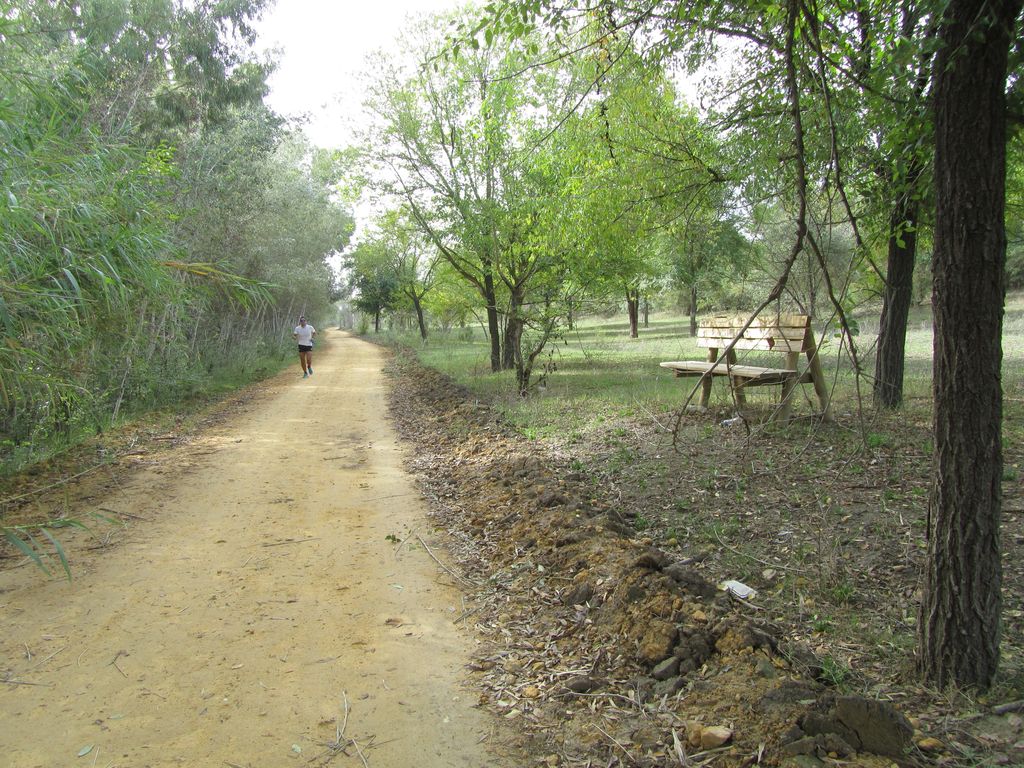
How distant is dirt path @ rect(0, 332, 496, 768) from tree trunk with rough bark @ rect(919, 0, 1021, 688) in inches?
79.9

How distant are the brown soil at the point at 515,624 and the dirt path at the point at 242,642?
0.02 metres

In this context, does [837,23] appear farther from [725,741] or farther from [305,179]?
[305,179]

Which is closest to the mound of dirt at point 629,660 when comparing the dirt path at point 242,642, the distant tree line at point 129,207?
the dirt path at point 242,642

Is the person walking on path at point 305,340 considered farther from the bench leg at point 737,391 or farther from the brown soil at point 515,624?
the bench leg at point 737,391

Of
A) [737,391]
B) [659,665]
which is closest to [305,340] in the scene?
[737,391]

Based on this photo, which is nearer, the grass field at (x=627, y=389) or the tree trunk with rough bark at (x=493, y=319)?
the grass field at (x=627, y=389)

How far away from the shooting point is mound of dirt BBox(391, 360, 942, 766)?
246 centimetres

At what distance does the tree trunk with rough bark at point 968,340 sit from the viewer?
2592 mm

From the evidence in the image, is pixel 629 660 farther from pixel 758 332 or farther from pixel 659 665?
pixel 758 332

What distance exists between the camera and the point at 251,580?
443cm

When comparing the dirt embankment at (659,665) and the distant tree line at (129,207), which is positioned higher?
the distant tree line at (129,207)

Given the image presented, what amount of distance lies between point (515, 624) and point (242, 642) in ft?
4.90

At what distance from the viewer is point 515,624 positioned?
388 centimetres

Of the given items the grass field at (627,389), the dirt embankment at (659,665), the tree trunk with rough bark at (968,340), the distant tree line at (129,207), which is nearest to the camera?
the dirt embankment at (659,665)
